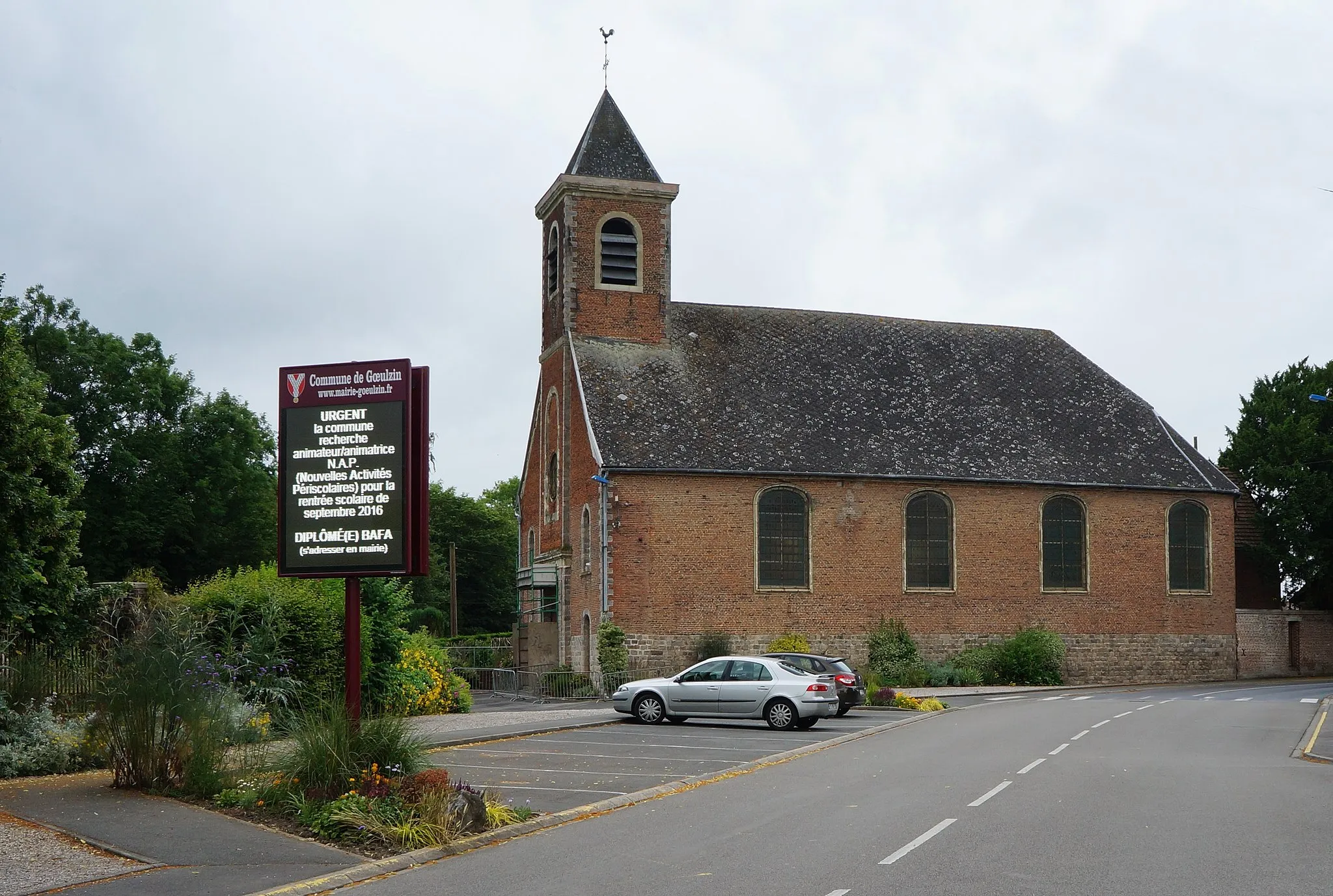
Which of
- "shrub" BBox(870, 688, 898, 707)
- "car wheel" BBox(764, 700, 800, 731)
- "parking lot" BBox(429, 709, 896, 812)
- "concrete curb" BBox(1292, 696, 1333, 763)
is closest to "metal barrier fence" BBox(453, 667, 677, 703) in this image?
"shrub" BBox(870, 688, 898, 707)

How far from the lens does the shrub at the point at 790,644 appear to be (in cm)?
3916

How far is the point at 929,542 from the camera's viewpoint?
42.5m

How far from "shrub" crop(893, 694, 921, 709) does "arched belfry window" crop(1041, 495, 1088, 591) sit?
1439 cm

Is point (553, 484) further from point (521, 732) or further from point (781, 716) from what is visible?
point (521, 732)

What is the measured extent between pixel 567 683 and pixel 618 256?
14.3m

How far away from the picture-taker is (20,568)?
17.4 m

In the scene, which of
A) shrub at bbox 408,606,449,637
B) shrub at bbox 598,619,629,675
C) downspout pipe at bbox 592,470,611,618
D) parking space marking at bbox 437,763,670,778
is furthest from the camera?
shrub at bbox 408,606,449,637

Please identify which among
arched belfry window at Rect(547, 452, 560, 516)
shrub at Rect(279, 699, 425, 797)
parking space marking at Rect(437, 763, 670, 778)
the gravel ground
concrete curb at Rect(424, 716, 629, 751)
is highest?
arched belfry window at Rect(547, 452, 560, 516)

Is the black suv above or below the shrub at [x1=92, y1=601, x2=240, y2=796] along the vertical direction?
below

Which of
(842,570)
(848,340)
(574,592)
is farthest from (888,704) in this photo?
(848,340)

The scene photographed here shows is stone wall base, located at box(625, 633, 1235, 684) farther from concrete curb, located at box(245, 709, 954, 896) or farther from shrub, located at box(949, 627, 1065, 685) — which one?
concrete curb, located at box(245, 709, 954, 896)

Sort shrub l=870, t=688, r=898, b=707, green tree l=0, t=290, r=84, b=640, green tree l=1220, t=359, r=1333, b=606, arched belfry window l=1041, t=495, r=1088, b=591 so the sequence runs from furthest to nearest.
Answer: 1. green tree l=1220, t=359, r=1333, b=606
2. arched belfry window l=1041, t=495, r=1088, b=591
3. shrub l=870, t=688, r=898, b=707
4. green tree l=0, t=290, r=84, b=640

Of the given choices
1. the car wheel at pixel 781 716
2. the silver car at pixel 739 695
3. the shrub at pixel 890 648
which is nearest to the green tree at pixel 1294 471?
the shrub at pixel 890 648

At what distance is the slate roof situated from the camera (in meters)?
41.2
